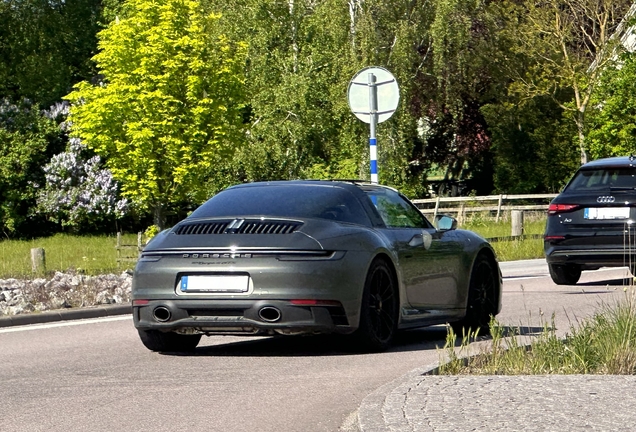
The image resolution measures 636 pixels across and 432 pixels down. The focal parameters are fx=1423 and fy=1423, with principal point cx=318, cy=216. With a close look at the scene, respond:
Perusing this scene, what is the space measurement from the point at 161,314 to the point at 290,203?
4.52 ft

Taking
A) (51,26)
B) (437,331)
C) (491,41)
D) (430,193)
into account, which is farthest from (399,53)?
(437,331)

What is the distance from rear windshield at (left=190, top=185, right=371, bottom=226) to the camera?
11297 millimetres

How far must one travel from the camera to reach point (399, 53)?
54.9m

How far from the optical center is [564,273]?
787 inches

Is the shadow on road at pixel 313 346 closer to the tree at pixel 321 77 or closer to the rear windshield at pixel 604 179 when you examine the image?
the rear windshield at pixel 604 179

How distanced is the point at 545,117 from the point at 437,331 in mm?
48990

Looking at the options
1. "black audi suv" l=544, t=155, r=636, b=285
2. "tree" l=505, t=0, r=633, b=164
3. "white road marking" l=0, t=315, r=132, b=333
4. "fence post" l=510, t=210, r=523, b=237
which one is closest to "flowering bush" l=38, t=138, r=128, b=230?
"tree" l=505, t=0, r=633, b=164

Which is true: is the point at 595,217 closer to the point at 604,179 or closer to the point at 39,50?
the point at 604,179

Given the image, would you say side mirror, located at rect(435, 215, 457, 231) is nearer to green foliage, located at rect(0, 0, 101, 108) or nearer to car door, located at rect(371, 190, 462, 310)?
car door, located at rect(371, 190, 462, 310)

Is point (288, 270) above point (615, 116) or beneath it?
above

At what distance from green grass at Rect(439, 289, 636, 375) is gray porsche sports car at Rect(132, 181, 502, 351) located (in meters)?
1.40

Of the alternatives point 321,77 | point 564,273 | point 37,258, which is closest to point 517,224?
point 37,258

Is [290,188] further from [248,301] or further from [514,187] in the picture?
[514,187]

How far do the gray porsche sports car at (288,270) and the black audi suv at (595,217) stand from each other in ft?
22.4
